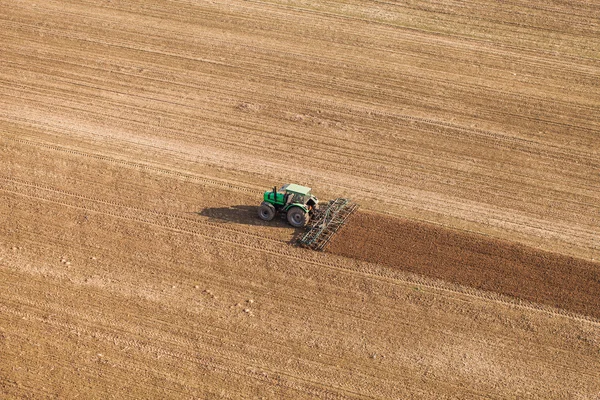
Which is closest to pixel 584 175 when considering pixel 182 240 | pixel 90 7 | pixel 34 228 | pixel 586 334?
pixel 586 334

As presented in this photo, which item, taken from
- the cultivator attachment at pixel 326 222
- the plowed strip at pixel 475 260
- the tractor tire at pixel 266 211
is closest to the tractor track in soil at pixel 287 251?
the plowed strip at pixel 475 260

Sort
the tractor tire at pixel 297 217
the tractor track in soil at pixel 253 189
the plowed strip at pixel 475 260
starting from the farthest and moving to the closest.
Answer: the tractor track in soil at pixel 253 189 < the tractor tire at pixel 297 217 < the plowed strip at pixel 475 260

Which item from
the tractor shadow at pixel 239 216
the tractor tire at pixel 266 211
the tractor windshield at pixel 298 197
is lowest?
the tractor shadow at pixel 239 216

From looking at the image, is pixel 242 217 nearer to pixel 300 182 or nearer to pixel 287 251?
pixel 287 251

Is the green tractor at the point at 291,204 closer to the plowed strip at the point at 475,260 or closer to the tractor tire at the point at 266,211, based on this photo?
the tractor tire at the point at 266,211

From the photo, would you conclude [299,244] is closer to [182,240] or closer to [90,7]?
[182,240]

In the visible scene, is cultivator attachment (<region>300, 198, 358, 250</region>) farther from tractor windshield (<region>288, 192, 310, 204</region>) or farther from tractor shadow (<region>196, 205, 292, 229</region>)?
tractor shadow (<region>196, 205, 292, 229</region>)
